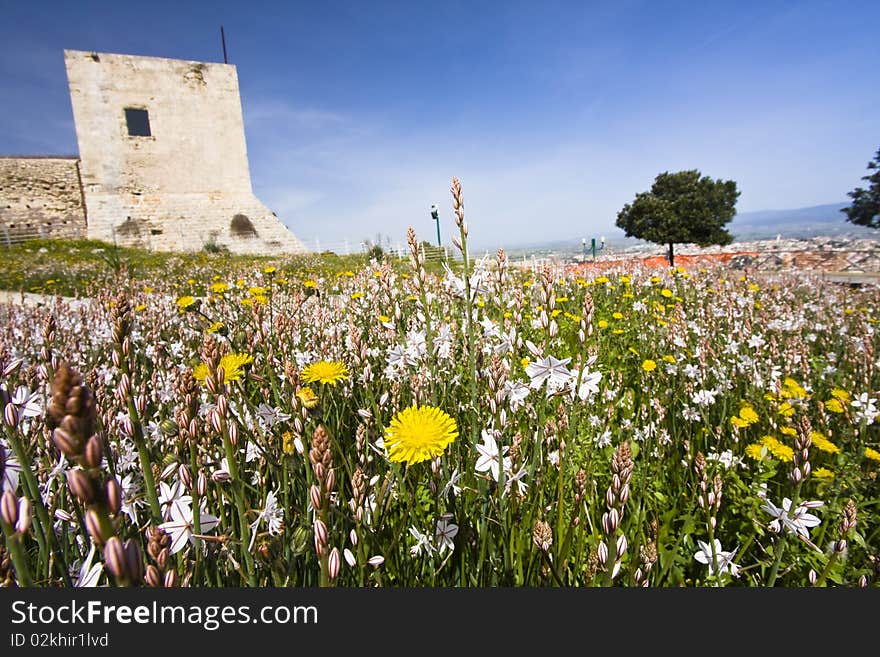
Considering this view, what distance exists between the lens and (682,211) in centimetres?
2803

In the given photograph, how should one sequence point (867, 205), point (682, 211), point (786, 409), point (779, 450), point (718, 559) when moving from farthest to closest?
point (682, 211)
point (867, 205)
point (786, 409)
point (779, 450)
point (718, 559)

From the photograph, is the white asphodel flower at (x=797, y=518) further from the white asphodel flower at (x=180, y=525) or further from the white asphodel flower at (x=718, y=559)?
the white asphodel flower at (x=180, y=525)

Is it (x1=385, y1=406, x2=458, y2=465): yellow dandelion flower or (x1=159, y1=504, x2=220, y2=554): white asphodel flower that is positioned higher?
(x1=385, y1=406, x2=458, y2=465): yellow dandelion flower

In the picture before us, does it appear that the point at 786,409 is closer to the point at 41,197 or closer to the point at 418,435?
the point at 418,435

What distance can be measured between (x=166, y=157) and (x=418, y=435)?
27503mm

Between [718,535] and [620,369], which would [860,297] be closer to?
[620,369]

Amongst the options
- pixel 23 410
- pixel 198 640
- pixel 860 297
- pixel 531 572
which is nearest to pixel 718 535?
pixel 531 572

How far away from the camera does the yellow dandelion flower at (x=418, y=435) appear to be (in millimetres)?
1207

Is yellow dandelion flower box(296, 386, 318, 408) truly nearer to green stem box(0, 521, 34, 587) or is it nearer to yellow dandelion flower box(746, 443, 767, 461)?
green stem box(0, 521, 34, 587)

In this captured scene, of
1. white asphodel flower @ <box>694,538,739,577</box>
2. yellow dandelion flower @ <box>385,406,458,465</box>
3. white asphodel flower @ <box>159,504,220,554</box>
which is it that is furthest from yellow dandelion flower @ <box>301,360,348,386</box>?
white asphodel flower @ <box>694,538,739,577</box>

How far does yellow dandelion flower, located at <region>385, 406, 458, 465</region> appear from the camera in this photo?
1.21 meters

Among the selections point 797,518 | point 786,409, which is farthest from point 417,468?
point 786,409

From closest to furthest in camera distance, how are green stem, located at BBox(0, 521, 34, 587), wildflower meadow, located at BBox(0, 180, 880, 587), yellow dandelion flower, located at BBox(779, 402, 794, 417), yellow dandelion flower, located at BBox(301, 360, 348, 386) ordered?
1. green stem, located at BBox(0, 521, 34, 587)
2. wildflower meadow, located at BBox(0, 180, 880, 587)
3. yellow dandelion flower, located at BBox(301, 360, 348, 386)
4. yellow dandelion flower, located at BBox(779, 402, 794, 417)

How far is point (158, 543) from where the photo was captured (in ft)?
2.14
